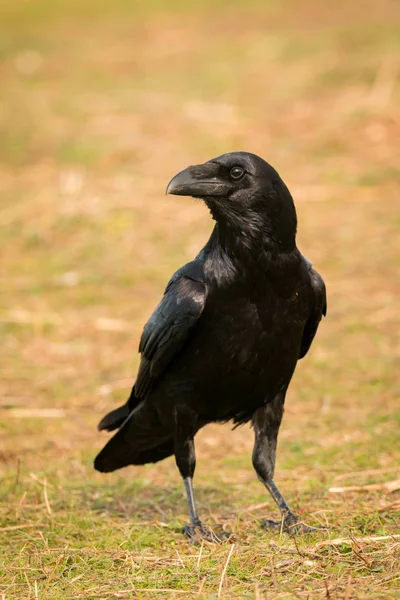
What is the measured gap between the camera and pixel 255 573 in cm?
442

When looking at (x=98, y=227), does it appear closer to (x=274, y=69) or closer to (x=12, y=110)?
(x=12, y=110)

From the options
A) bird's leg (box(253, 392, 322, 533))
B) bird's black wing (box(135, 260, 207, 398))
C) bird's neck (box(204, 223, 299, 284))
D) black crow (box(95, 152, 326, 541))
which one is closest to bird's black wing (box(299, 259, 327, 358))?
black crow (box(95, 152, 326, 541))

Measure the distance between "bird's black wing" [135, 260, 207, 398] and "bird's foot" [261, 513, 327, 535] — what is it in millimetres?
854

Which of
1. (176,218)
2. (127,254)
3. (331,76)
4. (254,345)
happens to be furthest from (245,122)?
(254,345)

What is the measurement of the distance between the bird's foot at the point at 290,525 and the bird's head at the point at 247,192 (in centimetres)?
123

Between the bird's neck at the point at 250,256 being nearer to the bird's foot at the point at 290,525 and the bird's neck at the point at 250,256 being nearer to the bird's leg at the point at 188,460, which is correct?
the bird's leg at the point at 188,460

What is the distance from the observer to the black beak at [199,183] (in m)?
4.93

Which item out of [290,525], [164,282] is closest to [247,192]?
[290,525]

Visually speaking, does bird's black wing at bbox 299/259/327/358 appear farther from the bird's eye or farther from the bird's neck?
the bird's eye

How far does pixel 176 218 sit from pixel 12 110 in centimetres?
551

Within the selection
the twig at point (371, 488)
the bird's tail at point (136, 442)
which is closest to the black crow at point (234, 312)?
the bird's tail at point (136, 442)

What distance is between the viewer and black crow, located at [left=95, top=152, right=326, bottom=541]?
16.2 feet

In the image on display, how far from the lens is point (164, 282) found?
33.0 ft

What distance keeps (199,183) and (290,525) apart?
62.0 inches
